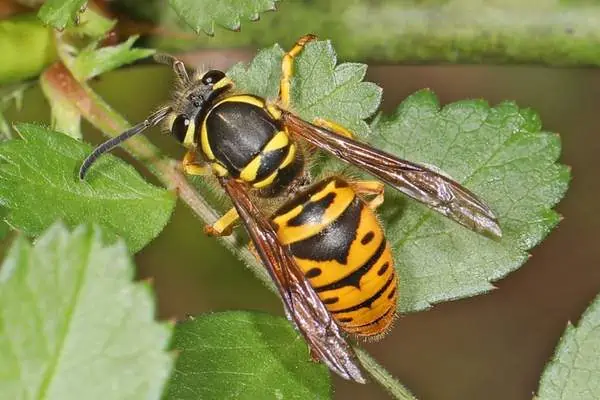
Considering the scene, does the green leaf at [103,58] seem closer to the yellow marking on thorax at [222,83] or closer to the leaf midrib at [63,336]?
the yellow marking on thorax at [222,83]

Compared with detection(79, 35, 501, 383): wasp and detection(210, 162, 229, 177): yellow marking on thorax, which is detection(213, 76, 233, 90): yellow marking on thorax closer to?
detection(79, 35, 501, 383): wasp

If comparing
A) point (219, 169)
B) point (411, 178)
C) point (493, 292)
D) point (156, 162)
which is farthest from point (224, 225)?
point (493, 292)

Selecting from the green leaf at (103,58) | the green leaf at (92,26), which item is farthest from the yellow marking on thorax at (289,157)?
the green leaf at (92,26)

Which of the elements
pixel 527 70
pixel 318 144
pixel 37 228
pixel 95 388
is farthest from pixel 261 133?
pixel 527 70

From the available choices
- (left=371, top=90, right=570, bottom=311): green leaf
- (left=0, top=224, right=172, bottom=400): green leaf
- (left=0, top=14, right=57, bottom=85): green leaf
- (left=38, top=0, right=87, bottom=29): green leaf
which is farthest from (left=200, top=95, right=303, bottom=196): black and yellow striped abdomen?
(left=0, top=224, right=172, bottom=400): green leaf

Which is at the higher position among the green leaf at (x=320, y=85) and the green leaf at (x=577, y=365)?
the green leaf at (x=320, y=85)

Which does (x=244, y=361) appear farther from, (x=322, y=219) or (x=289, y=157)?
(x=289, y=157)

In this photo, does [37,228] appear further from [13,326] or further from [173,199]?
[13,326]
